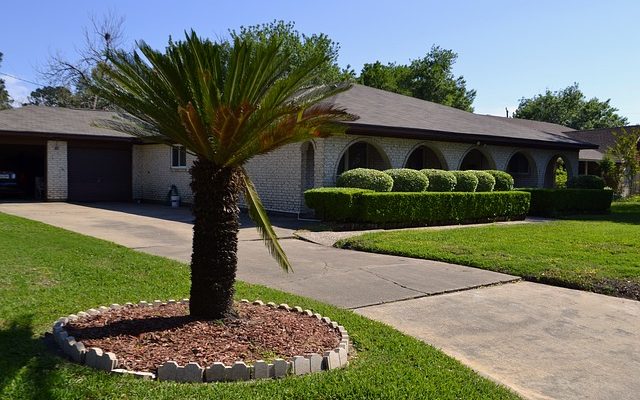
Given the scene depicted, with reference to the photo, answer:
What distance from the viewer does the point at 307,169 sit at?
62.1 feet

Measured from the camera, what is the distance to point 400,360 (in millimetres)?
4652

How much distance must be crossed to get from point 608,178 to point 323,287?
32.8 meters

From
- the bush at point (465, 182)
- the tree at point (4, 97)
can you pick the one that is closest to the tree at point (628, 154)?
the bush at point (465, 182)

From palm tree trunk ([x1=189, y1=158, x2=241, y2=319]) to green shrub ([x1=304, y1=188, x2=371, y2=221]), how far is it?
972cm

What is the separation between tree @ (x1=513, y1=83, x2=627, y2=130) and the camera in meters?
68.7

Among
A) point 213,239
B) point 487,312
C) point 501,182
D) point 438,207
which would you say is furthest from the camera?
point 501,182

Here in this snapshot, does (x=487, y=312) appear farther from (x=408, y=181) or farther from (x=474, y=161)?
(x=474, y=161)

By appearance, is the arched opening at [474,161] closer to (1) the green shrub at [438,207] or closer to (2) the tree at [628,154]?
(1) the green shrub at [438,207]

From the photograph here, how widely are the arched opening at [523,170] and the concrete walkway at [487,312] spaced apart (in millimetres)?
17124

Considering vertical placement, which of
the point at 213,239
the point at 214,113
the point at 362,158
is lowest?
the point at 213,239

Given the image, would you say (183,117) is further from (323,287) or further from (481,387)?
(323,287)

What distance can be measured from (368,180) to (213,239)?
11797 mm

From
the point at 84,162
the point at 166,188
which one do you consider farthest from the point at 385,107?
the point at 84,162

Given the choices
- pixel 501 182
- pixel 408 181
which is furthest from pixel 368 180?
pixel 501 182
